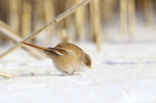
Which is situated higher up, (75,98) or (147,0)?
(147,0)

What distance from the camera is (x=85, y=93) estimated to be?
599mm

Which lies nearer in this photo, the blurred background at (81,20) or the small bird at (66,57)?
the small bird at (66,57)

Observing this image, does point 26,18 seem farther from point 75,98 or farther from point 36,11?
point 75,98

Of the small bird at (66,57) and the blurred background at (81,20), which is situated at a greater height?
the blurred background at (81,20)

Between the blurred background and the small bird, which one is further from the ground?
the blurred background

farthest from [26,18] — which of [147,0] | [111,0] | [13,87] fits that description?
[13,87]

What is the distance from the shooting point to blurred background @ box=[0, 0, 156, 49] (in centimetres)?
251

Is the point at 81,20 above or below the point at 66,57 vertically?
above

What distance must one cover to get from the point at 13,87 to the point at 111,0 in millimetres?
2531

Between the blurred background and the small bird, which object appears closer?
the small bird

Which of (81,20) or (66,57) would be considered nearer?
(66,57)

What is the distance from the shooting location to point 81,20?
2.52 metres

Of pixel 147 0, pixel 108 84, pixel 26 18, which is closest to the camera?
pixel 108 84

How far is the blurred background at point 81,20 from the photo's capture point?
8.23 feet
